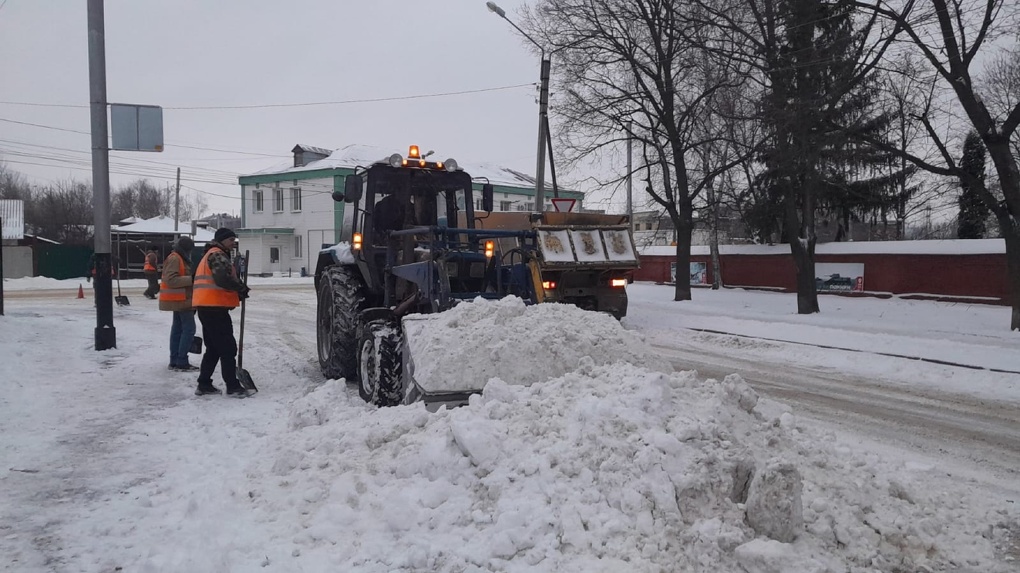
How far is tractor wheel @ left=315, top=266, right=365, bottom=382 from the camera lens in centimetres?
830

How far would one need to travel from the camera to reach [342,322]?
330 inches

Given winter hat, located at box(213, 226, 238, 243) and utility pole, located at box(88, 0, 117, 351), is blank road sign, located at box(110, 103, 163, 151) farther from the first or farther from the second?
winter hat, located at box(213, 226, 238, 243)

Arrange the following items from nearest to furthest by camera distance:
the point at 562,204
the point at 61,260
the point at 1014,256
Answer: the point at 1014,256 < the point at 562,204 < the point at 61,260

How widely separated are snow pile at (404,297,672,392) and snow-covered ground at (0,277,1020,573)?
3cm

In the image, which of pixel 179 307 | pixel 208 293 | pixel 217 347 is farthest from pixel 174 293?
pixel 217 347

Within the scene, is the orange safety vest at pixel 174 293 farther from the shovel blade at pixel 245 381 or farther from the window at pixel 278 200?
the window at pixel 278 200

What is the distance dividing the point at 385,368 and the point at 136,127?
779cm

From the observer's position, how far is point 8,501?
446cm

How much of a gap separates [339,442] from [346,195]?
4.20 meters

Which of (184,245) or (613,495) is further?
(184,245)

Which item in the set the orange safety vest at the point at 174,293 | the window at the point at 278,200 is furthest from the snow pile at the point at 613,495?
the window at the point at 278,200

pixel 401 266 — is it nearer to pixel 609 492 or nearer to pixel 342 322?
pixel 342 322

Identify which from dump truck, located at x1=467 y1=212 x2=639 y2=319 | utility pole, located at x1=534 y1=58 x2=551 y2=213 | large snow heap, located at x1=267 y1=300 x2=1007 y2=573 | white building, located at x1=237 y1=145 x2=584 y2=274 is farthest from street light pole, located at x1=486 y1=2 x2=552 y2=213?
white building, located at x1=237 y1=145 x2=584 y2=274

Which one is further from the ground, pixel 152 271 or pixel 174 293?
pixel 152 271
